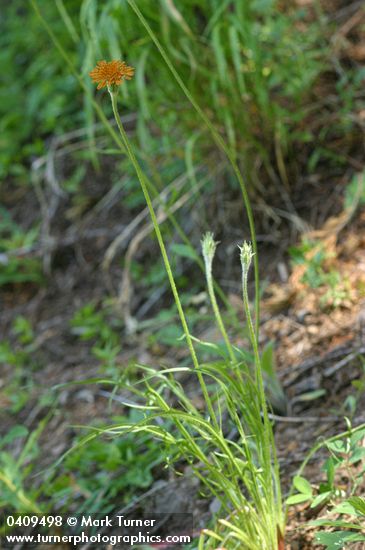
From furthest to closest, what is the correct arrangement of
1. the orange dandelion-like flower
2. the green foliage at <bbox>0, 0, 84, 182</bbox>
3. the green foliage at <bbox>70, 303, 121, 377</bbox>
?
the green foliage at <bbox>0, 0, 84, 182</bbox> → the green foliage at <bbox>70, 303, 121, 377</bbox> → the orange dandelion-like flower

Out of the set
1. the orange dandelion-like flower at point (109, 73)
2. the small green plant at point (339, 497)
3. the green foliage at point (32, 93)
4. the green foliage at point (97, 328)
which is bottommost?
the small green plant at point (339, 497)

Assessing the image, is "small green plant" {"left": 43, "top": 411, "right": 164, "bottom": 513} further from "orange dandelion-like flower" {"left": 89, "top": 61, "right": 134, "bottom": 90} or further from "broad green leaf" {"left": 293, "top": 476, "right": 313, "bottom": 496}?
"orange dandelion-like flower" {"left": 89, "top": 61, "right": 134, "bottom": 90}

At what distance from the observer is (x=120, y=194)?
2494 mm

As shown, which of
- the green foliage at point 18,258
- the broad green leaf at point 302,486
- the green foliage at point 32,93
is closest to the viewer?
the broad green leaf at point 302,486

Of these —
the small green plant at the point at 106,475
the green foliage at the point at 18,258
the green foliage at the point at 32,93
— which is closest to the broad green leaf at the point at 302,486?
the small green plant at the point at 106,475

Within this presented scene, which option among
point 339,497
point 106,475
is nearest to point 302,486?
point 339,497

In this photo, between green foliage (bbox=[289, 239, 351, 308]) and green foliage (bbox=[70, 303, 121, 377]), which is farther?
green foliage (bbox=[70, 303, 121, 377])

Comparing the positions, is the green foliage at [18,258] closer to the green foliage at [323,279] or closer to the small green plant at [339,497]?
the green foliage at [323,279]

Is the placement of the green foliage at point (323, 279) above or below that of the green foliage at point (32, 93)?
below

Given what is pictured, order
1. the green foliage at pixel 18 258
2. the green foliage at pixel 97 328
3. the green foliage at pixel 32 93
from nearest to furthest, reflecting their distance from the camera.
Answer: the green foliage at pixel 97 328, the green foliage at pixel 18 258, the green foliage at pixel 32 93

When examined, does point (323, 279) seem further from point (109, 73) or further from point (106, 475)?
point (109, 73)

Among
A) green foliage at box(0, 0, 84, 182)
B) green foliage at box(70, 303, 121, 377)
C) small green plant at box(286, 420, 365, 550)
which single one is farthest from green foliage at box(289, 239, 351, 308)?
green foliage at box(0, 0, 84, 182)

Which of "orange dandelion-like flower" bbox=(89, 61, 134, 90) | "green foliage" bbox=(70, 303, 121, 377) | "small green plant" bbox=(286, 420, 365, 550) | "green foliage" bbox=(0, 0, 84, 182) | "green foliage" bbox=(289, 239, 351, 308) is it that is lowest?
"small green plant" bbox=(286, 420, 365, 550)

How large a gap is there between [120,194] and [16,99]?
893mm
